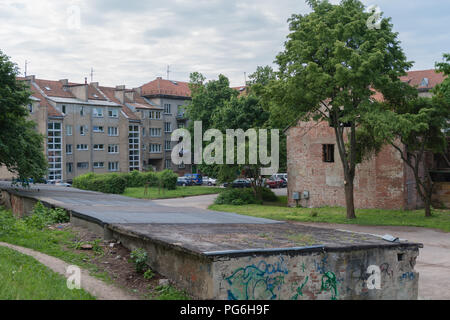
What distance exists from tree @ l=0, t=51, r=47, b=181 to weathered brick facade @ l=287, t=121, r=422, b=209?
54.5 feet

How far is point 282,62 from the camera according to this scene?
25.5 m

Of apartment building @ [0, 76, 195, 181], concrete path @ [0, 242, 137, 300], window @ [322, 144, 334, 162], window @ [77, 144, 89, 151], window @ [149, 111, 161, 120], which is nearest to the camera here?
concrete path @ [0, 242, 137, 300]

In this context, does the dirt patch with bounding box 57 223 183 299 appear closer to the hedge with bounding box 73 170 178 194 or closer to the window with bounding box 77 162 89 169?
the hedge with bounding box 73 170 178 194

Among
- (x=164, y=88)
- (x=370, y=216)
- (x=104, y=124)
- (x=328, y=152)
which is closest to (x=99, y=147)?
(x=104, y=124)

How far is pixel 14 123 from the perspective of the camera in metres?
23.7

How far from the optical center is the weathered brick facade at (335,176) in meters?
29.0

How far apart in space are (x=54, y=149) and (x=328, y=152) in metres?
34.5

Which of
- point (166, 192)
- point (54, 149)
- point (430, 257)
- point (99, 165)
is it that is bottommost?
point (430, 257)

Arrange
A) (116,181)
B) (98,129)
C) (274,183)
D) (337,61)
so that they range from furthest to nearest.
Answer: (98,129), (274,183), (116,181), (337,61)

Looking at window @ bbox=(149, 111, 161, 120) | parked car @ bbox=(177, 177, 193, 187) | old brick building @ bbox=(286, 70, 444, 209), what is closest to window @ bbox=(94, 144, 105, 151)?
window @ bbox=(149, 111, 161, 120)

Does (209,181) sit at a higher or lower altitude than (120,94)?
lower

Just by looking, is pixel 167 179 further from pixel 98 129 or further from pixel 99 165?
pixel 98 129

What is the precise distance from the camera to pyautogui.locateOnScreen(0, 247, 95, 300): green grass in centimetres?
810

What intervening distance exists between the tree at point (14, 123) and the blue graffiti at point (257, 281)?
1780 cm
